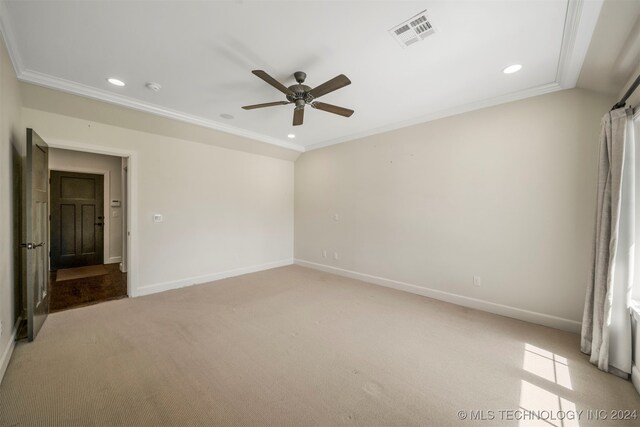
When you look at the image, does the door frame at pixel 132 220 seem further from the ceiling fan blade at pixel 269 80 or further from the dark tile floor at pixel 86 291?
the ceiling fan blade at pixel 269 80

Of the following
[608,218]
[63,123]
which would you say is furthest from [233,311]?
[608,218]

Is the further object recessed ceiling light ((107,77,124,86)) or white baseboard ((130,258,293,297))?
white baseboard ((130,258,293,297))

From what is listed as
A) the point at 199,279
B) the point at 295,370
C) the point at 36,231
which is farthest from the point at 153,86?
Answer: the point at 295,370

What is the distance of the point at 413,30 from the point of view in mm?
1954

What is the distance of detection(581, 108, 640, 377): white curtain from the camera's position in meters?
1.98

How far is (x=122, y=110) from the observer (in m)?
3.30

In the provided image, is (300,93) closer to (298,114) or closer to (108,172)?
(298,114)

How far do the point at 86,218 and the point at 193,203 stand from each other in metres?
3.31

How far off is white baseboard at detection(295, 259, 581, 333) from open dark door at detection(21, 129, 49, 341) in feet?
13.6

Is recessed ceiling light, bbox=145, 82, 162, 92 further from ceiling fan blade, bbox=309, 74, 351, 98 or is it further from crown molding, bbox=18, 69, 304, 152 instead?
ceiling fan blade, bbox=309, 74, 351, 98

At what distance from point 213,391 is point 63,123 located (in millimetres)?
3789

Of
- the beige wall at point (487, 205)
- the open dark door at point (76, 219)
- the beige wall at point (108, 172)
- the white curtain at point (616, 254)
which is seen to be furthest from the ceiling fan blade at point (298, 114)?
the open dark door at point (76, 219)

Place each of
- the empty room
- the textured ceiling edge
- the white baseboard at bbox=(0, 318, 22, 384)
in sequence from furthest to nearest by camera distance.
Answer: the textured ceiling edge
the white baseboard at bbox=(0, 318, 22, 384)
the empty room

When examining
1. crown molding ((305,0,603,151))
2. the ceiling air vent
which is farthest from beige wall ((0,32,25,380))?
crown molding ((305,0,603,151))
